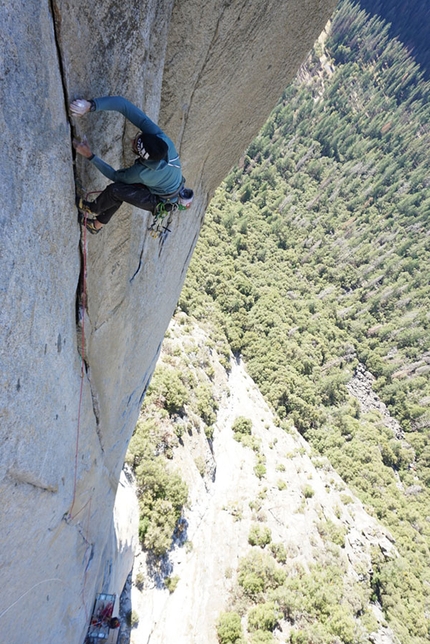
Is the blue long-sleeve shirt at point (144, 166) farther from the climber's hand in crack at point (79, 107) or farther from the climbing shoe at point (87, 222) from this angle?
the climbing shoe at point (87, 222)

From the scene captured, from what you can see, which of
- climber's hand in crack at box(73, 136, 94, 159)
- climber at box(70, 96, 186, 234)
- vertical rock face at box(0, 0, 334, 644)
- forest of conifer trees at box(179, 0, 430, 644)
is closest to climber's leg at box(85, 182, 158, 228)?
climber at box(70, 96, 186, 234)

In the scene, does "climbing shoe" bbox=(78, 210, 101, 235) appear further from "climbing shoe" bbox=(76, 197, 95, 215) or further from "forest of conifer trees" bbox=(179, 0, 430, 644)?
"forest of conifer trees" bbox=(179, 0, 430, 644)

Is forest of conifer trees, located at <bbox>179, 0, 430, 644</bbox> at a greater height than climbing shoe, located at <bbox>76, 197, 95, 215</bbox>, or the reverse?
forest of conifer trees, located at <bbox>179, 0, 430, 644</bbox>

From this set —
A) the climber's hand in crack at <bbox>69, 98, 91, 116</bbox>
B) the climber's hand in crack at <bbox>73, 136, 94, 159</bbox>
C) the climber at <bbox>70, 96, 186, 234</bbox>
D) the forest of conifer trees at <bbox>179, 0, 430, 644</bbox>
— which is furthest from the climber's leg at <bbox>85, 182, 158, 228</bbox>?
the forest of conifer trees at <bbox>179, 0, 430, 644</bbox>

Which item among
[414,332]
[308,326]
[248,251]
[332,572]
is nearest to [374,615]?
[332,572]

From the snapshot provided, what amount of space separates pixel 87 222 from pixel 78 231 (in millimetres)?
152

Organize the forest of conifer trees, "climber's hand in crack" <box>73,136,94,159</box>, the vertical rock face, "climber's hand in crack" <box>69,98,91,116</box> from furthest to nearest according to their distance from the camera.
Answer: the forest of conifer trees
"climber's hand in crack" <box>73,136,94,159</box>
"climber's hand in crack" <box>69,98,91,116</box>
the vertical rock face

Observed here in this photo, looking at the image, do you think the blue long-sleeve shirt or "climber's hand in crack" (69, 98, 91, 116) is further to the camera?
the blue long-sleeve shirt

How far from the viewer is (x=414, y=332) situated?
7925cm

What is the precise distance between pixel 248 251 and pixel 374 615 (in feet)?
176

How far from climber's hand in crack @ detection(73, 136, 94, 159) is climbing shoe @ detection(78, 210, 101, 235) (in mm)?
623

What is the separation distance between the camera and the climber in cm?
330

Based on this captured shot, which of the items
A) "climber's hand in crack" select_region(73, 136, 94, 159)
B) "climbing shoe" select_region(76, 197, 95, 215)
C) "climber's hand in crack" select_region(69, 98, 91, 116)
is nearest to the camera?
"climber's hand in crack" select_region(69, 98, 91, 116)

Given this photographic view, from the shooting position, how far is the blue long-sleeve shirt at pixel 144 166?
325 centimetres
